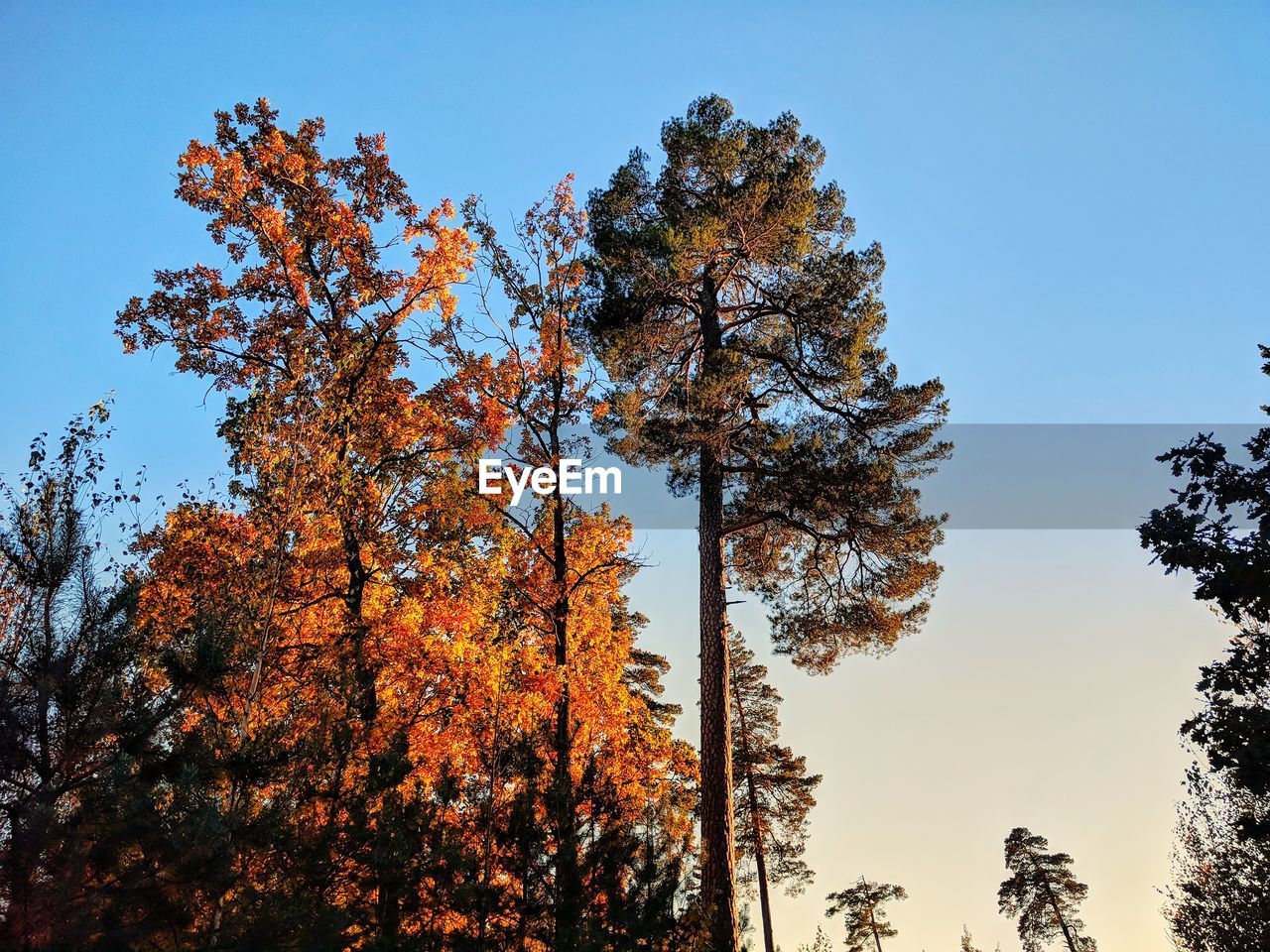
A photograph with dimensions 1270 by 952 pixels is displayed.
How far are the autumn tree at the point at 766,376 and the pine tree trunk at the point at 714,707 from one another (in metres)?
0.04

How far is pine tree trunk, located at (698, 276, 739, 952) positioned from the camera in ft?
33.8

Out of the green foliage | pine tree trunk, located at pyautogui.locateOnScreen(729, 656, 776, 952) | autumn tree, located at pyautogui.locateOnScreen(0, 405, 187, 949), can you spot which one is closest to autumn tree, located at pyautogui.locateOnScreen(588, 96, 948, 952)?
the green foliage

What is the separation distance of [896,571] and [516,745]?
323 inches

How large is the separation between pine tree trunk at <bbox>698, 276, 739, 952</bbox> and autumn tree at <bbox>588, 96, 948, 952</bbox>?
42 mm

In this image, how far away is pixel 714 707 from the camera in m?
11.9

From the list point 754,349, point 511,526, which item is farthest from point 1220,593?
point 511,526

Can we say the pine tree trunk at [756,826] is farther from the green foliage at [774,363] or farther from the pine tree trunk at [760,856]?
the green foliage at [774,363]

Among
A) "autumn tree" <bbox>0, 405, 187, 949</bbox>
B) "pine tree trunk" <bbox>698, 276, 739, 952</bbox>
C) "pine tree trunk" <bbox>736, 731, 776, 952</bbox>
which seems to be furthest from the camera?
"pine tree trunk" <bbox>736, 731, 776, 952</bbox>

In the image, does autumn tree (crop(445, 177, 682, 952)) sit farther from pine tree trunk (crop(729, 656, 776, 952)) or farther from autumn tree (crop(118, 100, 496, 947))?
pine tree trunk (crop(729, 656, 776, 952))

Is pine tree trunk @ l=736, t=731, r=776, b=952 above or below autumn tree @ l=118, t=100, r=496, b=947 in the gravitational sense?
below

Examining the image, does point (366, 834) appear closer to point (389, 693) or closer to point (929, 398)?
point (389, 693)

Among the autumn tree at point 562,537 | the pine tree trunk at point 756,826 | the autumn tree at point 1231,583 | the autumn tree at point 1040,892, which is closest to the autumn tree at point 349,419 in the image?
the autumn tree at point 562,537

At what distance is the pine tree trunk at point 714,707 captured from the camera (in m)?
10.3

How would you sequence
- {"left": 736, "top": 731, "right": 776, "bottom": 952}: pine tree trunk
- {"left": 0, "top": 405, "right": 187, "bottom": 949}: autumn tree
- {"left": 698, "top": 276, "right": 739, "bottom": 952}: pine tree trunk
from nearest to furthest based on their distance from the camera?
{"left": 0, "top": 405, "right": 187, "bottom": 949}: autumn tree
{"left": 698, "top": 276, "right": 739, "bottom": 952}: pine tree trunk
{"left": 736, "top": 731, "right": 776, "bottom": 952}: pine tree trunk
